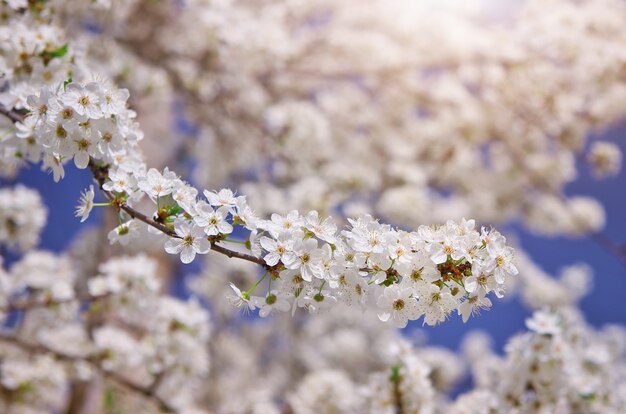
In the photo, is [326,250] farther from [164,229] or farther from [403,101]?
[403,101]

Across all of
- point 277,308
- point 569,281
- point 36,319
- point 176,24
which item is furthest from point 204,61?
point 569,281

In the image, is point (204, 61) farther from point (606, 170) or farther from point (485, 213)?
point (606, 170)

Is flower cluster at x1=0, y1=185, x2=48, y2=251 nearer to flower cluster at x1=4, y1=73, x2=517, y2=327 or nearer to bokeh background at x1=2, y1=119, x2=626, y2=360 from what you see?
flower cluster at x1=4, y1=73, x2=517, y2=327

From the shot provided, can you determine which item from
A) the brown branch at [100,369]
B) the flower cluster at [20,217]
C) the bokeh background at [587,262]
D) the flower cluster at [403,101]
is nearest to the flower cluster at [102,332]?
the brown branch at [100,369]

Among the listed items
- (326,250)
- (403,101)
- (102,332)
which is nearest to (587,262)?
(403,101)

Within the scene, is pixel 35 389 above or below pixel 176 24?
below

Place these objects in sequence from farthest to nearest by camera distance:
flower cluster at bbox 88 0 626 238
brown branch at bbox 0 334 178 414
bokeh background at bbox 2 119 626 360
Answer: bokeh background at bbox 2 119 626 360 < flower cluster at bbox 88 0 626 238 < brown branch at bbox 0 334 178 414

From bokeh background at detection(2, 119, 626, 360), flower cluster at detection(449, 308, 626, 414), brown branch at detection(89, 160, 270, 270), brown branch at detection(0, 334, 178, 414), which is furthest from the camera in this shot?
bokeh background at detection(2, 119, 626, 360)

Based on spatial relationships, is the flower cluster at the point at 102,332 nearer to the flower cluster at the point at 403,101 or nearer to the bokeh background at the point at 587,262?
the flower cluster at the point at 403,101

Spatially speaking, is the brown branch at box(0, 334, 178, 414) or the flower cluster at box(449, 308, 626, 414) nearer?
the flower cluster at box(449, 308, 626, 414)

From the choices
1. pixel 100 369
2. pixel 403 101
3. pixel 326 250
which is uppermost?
pixel 403 101

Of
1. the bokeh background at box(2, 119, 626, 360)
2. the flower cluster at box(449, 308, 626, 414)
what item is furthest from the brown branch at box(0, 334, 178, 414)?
the bokeh background at box(2, 119, 626, 360)
